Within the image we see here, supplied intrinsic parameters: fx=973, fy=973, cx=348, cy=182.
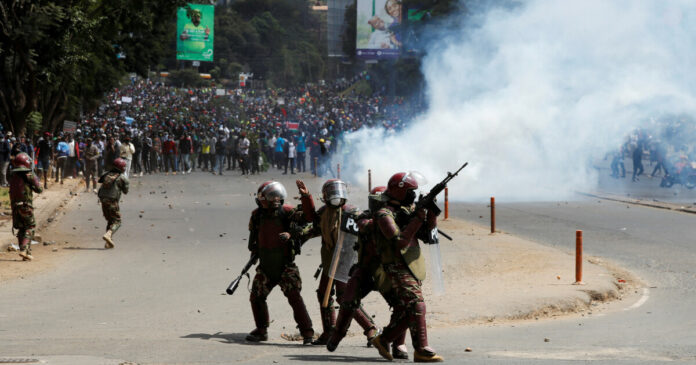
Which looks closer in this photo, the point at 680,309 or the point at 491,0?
the point at 680,309

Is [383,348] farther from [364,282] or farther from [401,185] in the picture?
[401,185]

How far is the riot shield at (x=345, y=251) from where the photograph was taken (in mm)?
8289

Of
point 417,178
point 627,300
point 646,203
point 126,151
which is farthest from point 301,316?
point 126,151

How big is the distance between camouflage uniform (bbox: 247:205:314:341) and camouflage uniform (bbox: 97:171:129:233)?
8.50 m

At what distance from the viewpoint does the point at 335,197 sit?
8.57 m

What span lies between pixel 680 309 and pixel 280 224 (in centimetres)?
477

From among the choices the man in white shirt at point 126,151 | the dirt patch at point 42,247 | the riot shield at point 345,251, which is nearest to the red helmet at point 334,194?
the riot shield at point 345,251

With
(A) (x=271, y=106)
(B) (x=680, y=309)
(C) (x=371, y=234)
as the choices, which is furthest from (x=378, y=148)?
(A) (x=271, y=106)

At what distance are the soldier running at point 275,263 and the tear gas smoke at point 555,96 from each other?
20.0m

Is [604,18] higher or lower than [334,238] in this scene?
higher

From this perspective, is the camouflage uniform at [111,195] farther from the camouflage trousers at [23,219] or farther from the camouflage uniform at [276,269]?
the camouflage uniform at [276,269]

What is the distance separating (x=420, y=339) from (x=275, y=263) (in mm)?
1829

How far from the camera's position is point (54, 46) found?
2661 centimetres

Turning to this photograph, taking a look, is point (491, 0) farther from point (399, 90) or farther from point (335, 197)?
point (399, 90)
